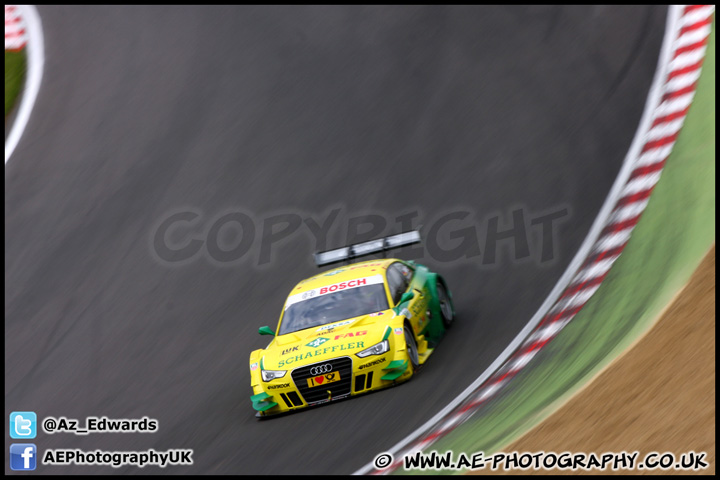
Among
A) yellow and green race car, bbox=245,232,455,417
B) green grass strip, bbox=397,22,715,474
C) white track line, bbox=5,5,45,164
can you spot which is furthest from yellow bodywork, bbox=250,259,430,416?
white track line, bbox=5,5,45,164

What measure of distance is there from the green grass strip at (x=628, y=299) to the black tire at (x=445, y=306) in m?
1.95

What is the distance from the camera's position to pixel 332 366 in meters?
10.4

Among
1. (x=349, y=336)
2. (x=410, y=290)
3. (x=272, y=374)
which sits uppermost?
(x=410, y=290)

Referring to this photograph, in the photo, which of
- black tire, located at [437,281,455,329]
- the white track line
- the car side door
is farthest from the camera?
the white track line

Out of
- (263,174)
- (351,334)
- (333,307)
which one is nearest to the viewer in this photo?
(351,334)

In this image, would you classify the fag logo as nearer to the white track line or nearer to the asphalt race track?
the asphalt race track

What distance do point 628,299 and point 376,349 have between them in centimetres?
278

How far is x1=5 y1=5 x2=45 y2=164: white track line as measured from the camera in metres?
18.3

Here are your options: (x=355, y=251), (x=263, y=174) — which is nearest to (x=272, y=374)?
(x=355, y=251)

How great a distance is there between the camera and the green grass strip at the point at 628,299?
8.91 metres

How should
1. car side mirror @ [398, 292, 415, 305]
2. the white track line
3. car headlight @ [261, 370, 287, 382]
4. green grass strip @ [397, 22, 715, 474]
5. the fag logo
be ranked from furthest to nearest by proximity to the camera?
the white track line < car side mirror @ [398, 292, 415, 305] < the fag logo < car headlight @ [261, 370, 287, 382] < green grass strip @ [397, 22, 715, 474]

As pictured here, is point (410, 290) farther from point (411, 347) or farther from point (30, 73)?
point (30, 73)

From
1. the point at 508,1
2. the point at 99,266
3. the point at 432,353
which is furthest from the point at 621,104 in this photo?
the point at 99,266

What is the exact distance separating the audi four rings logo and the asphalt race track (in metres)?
0.39
